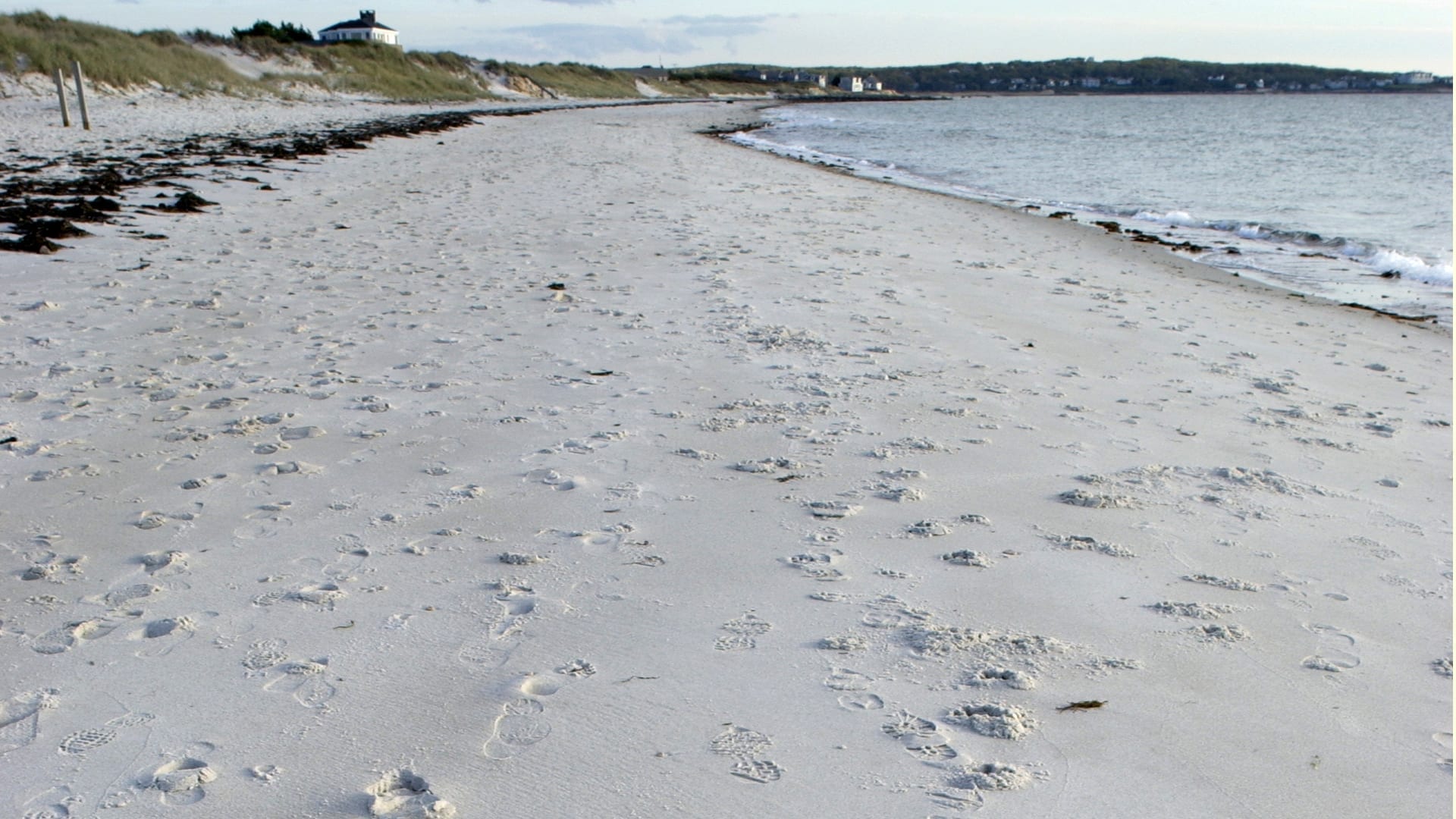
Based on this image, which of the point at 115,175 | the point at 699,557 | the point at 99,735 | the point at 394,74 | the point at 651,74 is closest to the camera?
the point at 99,735

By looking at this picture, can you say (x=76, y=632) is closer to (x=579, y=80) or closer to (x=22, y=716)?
(x=22, y=716)

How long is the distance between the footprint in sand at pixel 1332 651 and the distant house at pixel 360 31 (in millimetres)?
93622

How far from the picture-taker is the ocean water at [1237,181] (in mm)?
11305

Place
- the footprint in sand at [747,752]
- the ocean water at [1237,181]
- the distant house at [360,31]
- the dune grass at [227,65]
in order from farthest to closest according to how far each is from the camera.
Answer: the distant house at [360,31] < the dune grass at [227,65] < the ocean water at [1237,181] < the footprint in sand at [747,752]

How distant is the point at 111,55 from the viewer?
2862 cm

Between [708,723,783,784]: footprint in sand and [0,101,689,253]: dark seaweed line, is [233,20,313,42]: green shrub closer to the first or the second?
[0,101,689,253]: dark seaweed line

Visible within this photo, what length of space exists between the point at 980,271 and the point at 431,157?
1240 centimetres

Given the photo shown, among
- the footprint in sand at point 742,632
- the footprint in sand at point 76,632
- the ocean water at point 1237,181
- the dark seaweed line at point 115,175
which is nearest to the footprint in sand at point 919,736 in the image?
the footprint in sand at point 742,632

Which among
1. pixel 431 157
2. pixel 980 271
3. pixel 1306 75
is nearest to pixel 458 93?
pixel 431 157

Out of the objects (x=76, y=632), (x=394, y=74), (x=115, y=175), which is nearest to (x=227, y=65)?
(x=394, y=74)

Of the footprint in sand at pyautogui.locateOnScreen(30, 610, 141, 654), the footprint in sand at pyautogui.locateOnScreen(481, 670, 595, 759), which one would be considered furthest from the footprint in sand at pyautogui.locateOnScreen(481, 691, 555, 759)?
the footprint in sand at pyautogui.locateOnScreen(30, 610, 141, 654)

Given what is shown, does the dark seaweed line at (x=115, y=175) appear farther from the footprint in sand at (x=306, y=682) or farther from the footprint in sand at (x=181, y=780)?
the footprint in sand at (x=181, y=780)

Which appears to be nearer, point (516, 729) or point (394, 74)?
point (516, 729)

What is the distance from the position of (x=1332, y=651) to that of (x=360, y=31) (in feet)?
316
